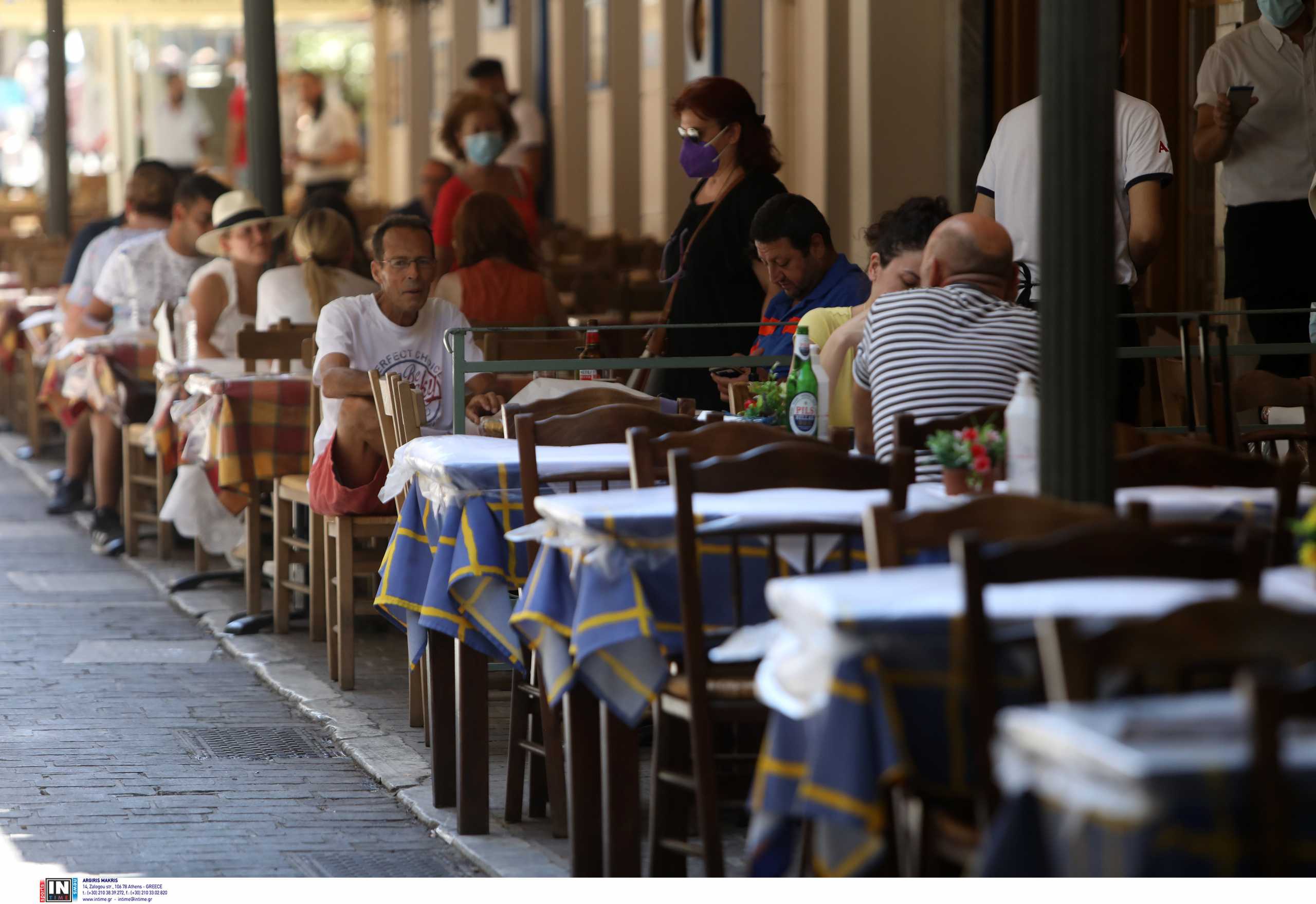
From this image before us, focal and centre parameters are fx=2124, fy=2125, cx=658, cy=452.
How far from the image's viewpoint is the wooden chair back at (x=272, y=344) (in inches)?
272

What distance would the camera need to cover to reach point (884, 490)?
3.65 m

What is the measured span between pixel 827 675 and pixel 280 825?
7.39 feet

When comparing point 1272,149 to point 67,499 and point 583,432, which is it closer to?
point 583,432

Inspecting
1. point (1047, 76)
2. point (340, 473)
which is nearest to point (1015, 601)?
point (1047, 76)

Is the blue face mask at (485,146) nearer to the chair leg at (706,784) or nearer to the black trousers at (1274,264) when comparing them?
the black trousers at (1274,264)

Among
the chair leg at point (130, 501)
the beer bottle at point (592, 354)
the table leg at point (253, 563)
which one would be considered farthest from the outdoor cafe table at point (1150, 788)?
the chair leg at point (130, 501)

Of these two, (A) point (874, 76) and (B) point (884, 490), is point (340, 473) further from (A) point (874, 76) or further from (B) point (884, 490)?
(A) point (874, 76)

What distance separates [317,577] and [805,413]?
8.25 ft

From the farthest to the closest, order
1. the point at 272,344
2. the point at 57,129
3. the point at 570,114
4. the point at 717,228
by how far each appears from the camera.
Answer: the point at 570,114 → the point at 57,129 → the point at 272,344 → the point at 717,228

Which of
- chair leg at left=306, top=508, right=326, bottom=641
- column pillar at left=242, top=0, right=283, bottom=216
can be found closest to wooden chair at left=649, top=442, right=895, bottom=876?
chair leg at left=306, top=508, right=326, bottom=641

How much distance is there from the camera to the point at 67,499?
33.3 feet

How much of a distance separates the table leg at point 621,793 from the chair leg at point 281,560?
3.22 meters
